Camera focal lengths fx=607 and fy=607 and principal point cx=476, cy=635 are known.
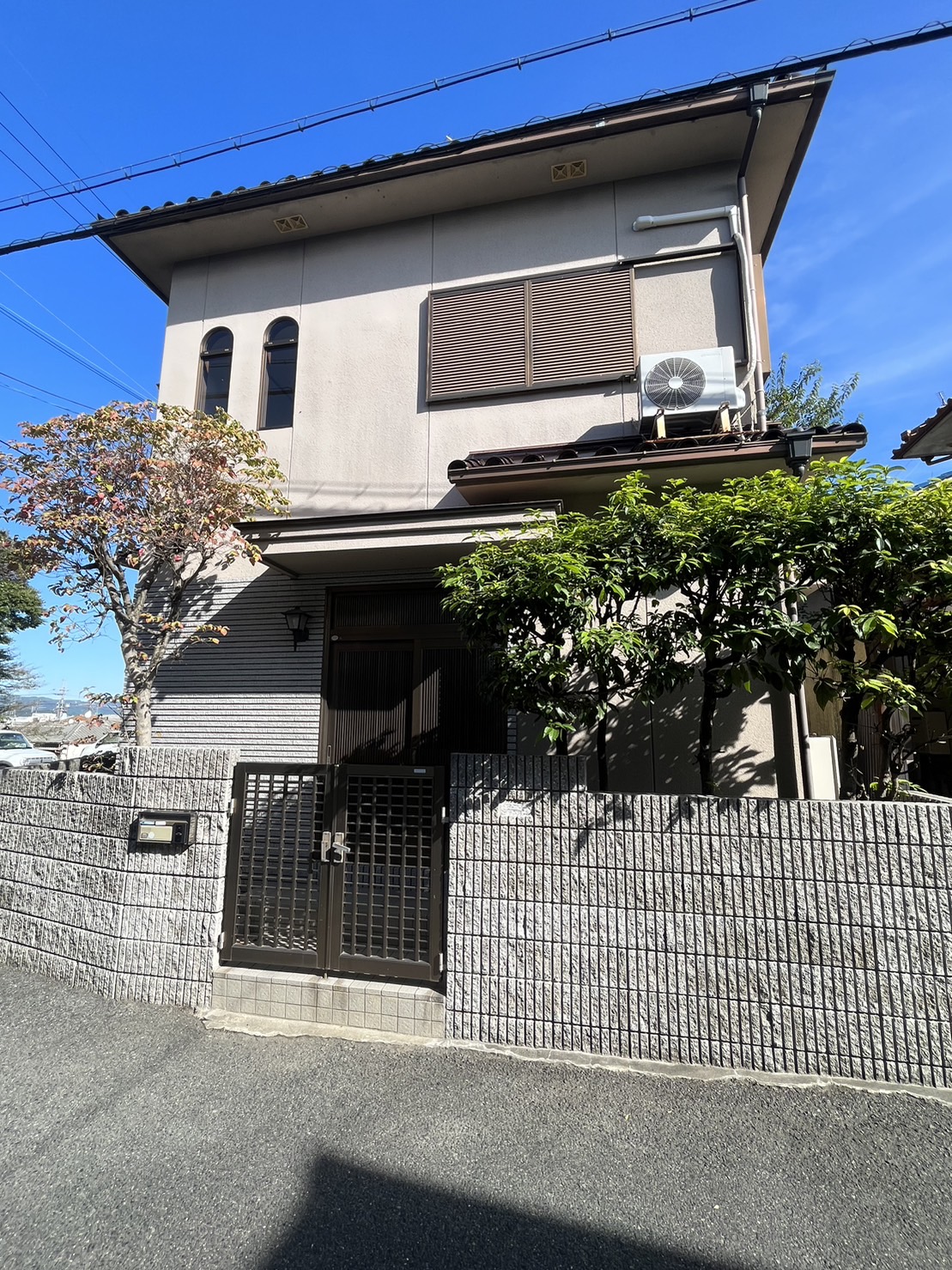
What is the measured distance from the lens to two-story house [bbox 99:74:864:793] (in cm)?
550

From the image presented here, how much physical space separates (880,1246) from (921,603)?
273 centimetres

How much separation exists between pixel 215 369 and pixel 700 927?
7.72 metres

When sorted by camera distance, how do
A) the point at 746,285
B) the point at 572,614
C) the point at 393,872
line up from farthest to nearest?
the point at 746,285, the point at 393,872, the point at 572,614

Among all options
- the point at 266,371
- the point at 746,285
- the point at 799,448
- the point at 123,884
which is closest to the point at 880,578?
the point at 799,448

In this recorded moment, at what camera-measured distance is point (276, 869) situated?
3670mm

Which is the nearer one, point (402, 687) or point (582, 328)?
point (402, 687)

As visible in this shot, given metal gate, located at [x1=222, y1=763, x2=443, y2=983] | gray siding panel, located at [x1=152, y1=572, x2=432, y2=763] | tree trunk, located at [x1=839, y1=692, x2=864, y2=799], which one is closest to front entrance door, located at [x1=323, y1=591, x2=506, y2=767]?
gray siding panel, located at [x1=152, y1=572, x2=432, y2=763]

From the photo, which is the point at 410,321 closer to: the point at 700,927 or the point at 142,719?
the point at 142,719

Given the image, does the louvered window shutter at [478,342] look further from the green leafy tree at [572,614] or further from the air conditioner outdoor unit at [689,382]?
the green leafy tree at [572,614]

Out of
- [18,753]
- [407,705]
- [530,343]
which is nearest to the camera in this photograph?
[407,705]

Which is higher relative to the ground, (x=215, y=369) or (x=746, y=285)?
(x=215, y=369)

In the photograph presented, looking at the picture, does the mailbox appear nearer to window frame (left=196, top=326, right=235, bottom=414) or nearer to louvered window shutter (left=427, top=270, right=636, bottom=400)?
louvered window shutter (left=427, top=270, right=636, bottom=400)

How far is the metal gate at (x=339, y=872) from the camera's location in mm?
3453

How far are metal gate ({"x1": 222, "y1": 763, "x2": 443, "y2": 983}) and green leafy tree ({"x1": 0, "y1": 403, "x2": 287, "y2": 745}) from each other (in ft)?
6.81
